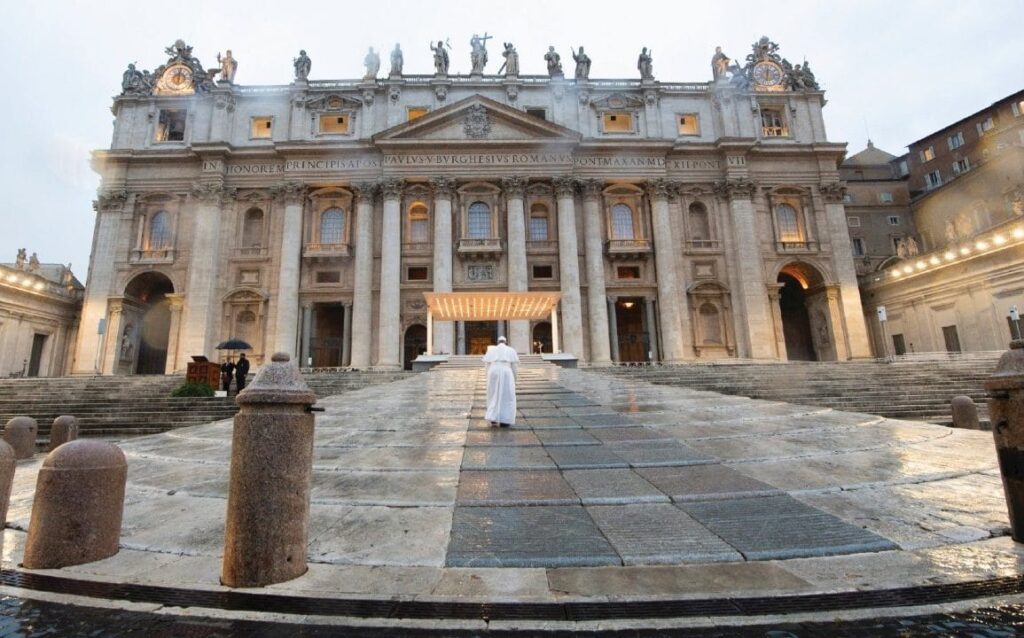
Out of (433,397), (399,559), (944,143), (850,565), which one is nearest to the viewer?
(850,565)

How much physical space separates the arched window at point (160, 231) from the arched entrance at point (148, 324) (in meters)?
1.90

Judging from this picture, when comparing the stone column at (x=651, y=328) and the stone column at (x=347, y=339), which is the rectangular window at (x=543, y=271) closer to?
the stone column at (x=651, y=328)

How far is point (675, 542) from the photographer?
130 inches

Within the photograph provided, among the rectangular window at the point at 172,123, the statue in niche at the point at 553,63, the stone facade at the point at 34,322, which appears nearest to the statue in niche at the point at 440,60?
the statue in niche at the point at 553,63

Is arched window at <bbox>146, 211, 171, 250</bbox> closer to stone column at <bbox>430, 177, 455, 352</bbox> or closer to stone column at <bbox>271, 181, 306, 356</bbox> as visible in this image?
stone column at <bbox>271, 181, 306, 356</bbox>

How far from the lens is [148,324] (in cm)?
3097

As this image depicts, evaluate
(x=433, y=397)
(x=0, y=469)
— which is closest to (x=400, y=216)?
(x=433, y=397)

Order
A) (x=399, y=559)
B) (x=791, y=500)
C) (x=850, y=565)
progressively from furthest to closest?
(x=791, y=500) → (x=399, y=559) → (x=850, y=565)

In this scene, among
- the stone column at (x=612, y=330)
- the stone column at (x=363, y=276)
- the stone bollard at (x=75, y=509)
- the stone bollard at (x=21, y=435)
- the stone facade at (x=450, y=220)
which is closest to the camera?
the stone bollard at (x=75, y=509)

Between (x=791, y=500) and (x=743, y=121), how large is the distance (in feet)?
112

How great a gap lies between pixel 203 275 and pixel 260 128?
10.8 meters

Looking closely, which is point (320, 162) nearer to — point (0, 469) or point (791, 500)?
point (0, 469)

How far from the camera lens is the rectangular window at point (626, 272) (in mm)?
29797

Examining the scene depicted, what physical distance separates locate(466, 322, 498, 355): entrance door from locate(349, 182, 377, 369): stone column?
19.9 feet
